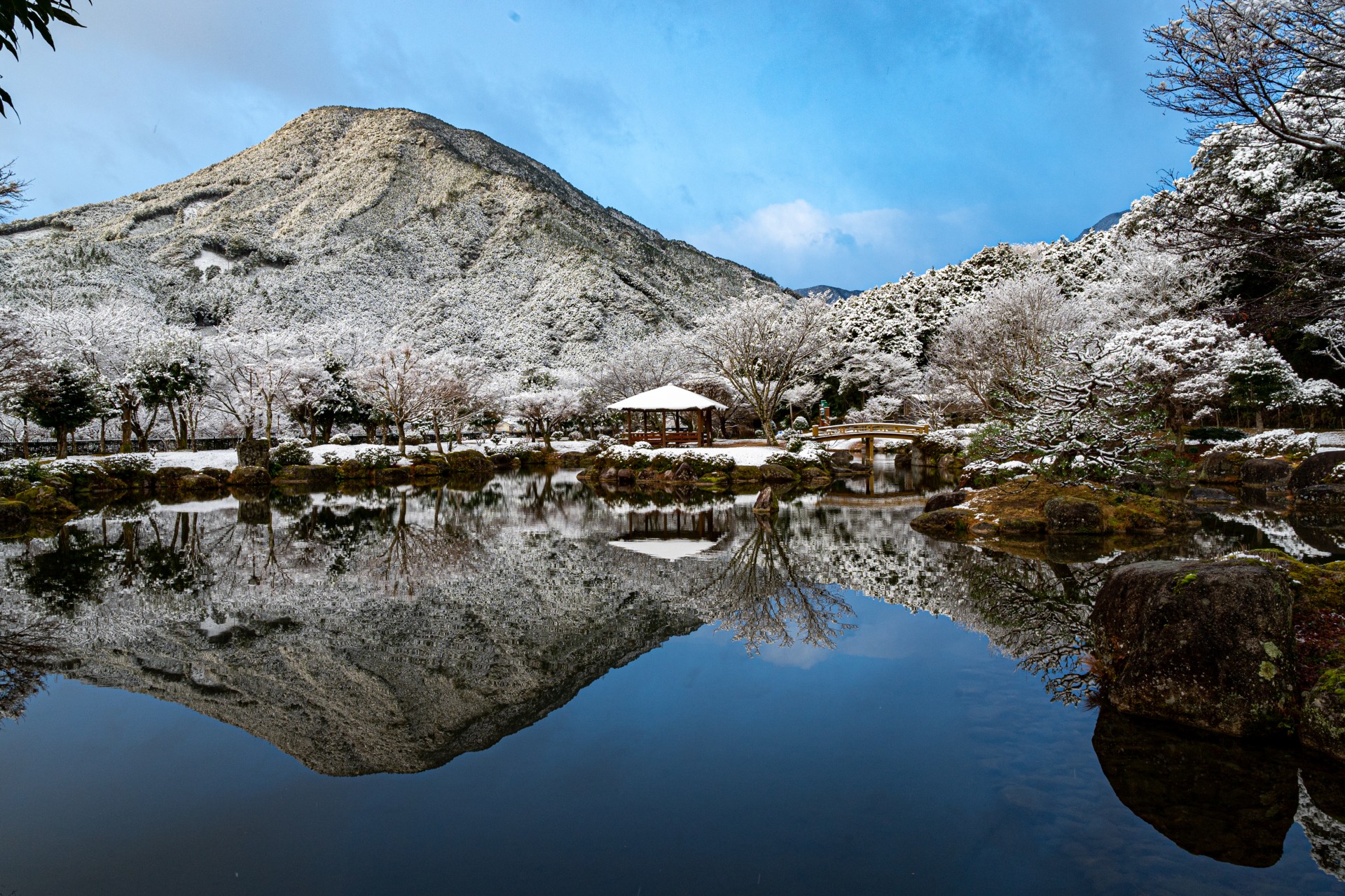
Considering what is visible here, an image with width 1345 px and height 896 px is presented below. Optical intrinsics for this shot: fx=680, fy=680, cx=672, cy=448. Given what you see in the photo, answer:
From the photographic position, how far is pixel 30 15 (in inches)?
93.8

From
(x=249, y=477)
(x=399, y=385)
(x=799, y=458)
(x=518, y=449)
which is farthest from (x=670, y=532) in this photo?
(x=518, y=449)

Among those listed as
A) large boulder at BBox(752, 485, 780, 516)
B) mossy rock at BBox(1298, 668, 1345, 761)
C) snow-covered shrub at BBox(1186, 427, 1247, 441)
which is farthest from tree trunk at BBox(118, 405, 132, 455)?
snow-covered shrub at BBox(1186, 427, 1247, 441)

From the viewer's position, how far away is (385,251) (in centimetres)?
6950

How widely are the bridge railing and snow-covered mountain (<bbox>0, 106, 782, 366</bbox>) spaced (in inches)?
1071

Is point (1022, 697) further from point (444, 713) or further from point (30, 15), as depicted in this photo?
point (30, 15)

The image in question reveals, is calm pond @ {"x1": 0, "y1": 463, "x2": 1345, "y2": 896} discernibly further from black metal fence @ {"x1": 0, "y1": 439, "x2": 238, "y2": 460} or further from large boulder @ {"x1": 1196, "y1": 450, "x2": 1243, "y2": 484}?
black metal fence @ {"x1": 0, "y1": 439, "x2": 238, "y2": 460}

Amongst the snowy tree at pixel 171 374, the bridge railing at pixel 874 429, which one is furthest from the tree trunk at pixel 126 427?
the bridge railing at pixel 874 429

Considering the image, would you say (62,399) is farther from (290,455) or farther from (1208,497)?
(1208,497)

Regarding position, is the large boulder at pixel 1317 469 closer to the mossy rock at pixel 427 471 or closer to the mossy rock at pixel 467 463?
the mossy rock at pixel 427 471

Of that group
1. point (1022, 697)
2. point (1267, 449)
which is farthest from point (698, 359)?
point (1022, 697)

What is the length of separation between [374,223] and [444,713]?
80.0 m

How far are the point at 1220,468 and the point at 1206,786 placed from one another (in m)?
19.1

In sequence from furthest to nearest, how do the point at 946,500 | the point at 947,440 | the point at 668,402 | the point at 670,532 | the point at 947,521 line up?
the point at 947,440 < the point at 668,402 < the point at 946,500 < the point at 670,532 < the point at 947,521

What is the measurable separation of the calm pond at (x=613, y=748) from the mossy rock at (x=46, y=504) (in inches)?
325
